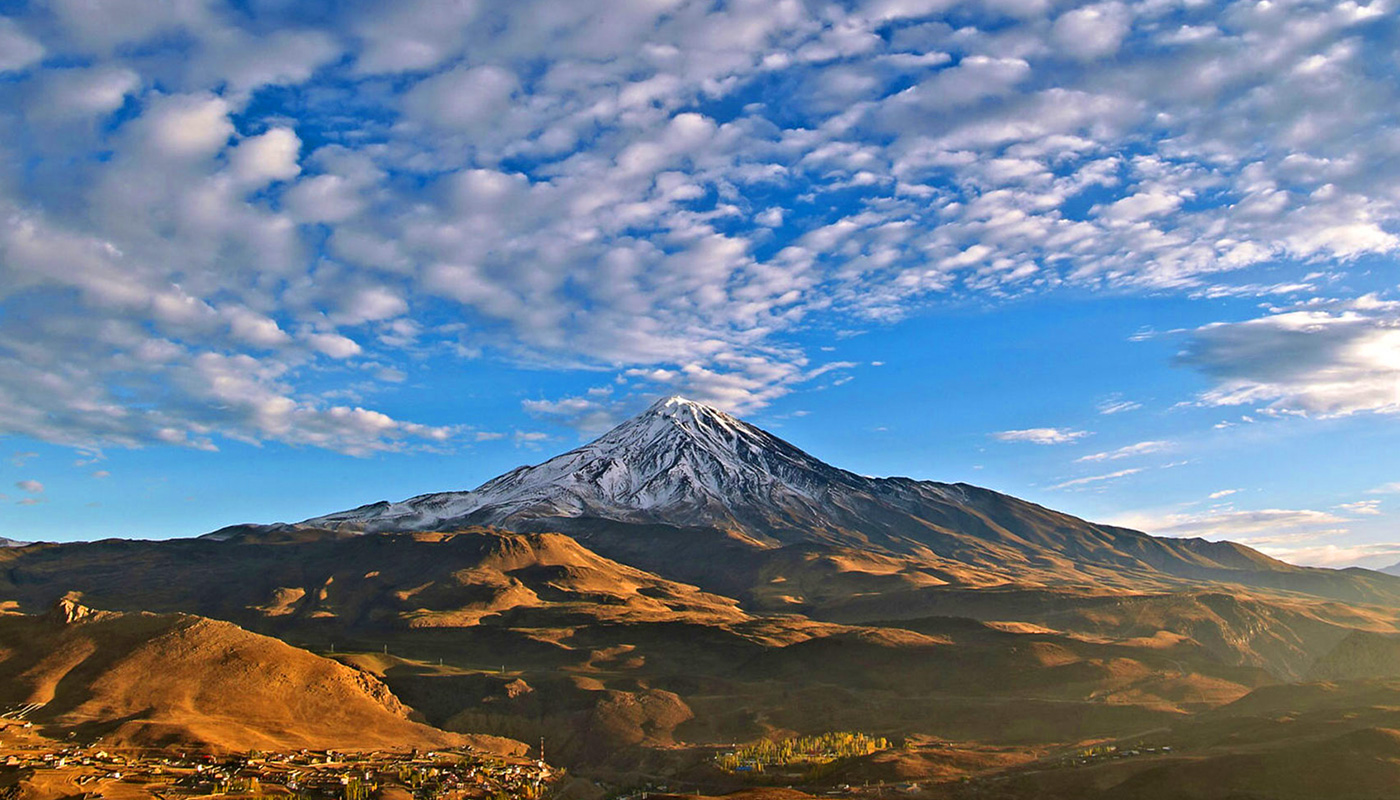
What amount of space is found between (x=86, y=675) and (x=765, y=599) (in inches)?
5367

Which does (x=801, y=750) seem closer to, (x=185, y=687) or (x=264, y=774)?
(x=264, y=774)

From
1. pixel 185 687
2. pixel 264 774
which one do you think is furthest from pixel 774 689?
pixel 264 774

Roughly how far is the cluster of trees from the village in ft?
51.0

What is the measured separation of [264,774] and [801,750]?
4332cm

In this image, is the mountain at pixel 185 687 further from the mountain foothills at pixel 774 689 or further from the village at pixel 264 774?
the village at pixel 264 774

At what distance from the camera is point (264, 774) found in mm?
57562

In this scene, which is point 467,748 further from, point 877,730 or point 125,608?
point 125,608

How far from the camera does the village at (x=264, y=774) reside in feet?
170

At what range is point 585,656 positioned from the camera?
121750 mm

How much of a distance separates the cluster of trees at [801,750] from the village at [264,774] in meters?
15.5

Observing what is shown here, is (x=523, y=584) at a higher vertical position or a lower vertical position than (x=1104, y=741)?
higher

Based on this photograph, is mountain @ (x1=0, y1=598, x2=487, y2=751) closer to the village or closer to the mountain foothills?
the mountain foothills

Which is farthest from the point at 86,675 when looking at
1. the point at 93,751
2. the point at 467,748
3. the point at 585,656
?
the point at 585,656

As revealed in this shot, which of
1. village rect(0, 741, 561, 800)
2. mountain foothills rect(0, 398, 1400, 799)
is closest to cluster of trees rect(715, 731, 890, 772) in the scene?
mountain foothills rect(0, 398, 1400, 799)
